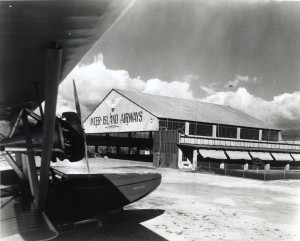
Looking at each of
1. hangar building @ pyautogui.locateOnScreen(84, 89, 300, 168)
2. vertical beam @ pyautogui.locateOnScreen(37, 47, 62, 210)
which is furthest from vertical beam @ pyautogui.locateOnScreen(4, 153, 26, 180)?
hangar building @ pyautogui.locateOnScreen(84, 89, 300, 168)

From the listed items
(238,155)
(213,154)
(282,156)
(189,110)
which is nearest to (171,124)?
(213,154)

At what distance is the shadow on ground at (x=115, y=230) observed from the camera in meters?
6.59

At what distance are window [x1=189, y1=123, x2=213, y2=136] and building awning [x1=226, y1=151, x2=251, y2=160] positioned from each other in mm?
5347

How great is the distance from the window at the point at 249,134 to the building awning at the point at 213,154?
37.0 feet

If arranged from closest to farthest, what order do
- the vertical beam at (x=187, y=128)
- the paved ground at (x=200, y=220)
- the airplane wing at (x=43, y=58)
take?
1. the airplane wing at (x=43, y=58)
2. the paved ground at (x=200, y=220)
3. the vertical beam at (x=187, y=128)

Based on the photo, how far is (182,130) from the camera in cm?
3756

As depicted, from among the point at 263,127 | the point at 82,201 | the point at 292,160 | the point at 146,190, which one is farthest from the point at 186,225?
the point at 263,127

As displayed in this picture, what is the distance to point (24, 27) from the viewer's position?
128 inches

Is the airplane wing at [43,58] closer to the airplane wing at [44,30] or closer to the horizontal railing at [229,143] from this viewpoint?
the airplane wing at [44,30]

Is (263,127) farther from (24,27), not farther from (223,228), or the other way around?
(24,27)

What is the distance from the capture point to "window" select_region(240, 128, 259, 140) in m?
44.8

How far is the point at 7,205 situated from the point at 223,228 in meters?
5.30

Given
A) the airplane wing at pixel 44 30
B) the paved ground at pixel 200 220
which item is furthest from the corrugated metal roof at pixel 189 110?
the airplane wing at pixel 44 30

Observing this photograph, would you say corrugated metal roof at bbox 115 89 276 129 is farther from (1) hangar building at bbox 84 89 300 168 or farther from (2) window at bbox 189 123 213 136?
(2) window at bbox 189 123 213 136
